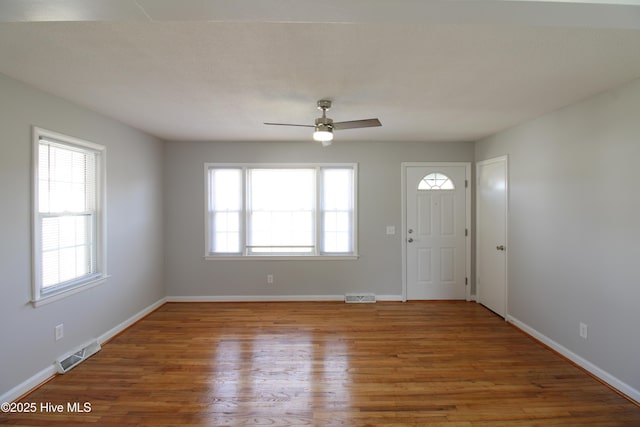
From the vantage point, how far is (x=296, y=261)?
447 cm

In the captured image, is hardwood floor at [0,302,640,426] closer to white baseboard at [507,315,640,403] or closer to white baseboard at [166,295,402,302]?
white baseboard at [507,315,640,403]

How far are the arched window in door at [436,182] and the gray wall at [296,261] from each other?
0.25 meters

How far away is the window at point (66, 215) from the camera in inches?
98.0

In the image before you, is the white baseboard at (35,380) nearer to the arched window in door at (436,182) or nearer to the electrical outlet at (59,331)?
the electrical outlet at (59,331)

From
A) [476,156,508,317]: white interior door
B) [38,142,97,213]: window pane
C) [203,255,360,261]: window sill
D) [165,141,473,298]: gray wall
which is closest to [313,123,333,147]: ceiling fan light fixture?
[165,141,473,298]: gray wall

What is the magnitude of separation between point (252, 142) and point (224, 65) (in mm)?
2429

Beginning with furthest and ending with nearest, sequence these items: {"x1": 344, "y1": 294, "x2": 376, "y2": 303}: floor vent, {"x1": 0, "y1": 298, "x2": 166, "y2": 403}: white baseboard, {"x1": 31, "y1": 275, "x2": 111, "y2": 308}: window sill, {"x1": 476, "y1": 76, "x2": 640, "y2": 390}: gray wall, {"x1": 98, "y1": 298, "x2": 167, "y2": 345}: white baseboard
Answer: {"x1": 344, "y1": 294, "x2": 376, "y2": 303}: floor vent → {"x1": 98, "y1": 298, "x2": 167, "y2": 345}: white baseboard → {"x1": 31, "y1": 275, "x2": 111, "y2": 308}: window sill → {"x1": 476, "y1": 76, "x2": 640, "y2": 390}: gray wall → {"x1": 0, "y1": 298, "x2": 166, "y2": 403}: white baseboard

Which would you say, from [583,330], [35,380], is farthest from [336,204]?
[35,380]

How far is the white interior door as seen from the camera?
3785 millimetres

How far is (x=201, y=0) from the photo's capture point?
1134mm

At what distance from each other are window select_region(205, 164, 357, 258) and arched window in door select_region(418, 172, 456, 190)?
1.10 meters

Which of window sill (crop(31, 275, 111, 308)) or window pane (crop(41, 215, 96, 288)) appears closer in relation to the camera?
window sill (crop(31, 275, 111, 308))

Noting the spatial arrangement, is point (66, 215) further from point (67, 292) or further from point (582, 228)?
point (582, 228)

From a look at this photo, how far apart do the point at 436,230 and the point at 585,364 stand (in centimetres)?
225
